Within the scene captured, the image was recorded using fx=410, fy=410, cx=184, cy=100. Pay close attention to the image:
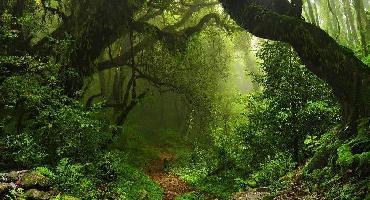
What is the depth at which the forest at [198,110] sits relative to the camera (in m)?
9.92

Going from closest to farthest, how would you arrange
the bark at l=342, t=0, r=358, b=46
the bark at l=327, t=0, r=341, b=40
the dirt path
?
the bark at l=327, t=0, r=341, b=40 < the dirt path < the bark at l=342, t=0, r=358, b=46

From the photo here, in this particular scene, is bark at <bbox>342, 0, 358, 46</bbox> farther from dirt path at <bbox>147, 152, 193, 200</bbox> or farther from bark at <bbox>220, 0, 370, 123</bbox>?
dirt path at <bbox>147, 152, 193, 200</bbox>

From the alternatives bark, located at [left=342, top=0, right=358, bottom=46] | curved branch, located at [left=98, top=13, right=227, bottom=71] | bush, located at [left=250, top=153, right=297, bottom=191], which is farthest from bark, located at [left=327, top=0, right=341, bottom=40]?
curved branch, located at [left=98, top=13, right=227, bottom=71]

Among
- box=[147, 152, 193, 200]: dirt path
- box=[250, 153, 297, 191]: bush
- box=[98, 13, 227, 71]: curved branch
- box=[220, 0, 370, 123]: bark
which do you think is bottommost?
box=[147, 152, 193, 200]: dirt path

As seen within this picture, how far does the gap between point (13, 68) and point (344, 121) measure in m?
11.2

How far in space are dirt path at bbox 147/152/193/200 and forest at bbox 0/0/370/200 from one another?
0.22ft

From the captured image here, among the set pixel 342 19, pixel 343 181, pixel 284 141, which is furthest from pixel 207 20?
pixel 343 181

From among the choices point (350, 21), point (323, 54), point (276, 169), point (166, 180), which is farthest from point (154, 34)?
point (323, 54)

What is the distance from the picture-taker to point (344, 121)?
10.2 meters

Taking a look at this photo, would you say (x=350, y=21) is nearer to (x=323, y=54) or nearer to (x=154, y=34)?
(x=154, y=34)

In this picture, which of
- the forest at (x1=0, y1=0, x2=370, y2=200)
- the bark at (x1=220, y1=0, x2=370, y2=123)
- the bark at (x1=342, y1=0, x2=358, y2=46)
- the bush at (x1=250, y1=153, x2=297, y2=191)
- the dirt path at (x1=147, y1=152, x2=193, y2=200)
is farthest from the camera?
the bark at (x1=342, y1=0, x2=358, y2=46)

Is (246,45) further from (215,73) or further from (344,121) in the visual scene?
(344,121)

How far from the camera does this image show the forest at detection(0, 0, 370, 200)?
391 inches

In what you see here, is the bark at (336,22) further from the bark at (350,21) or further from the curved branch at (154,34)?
the curved branch at (154,34)
